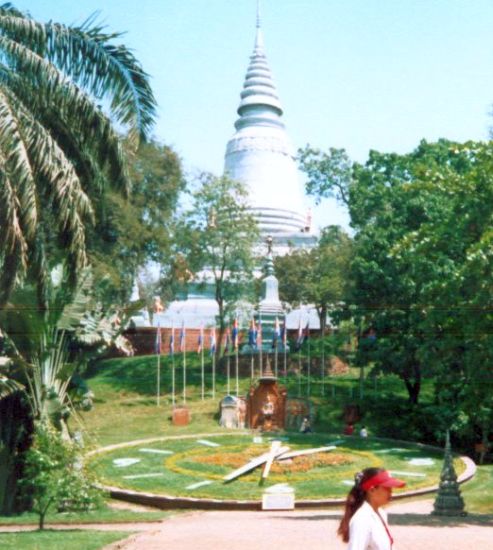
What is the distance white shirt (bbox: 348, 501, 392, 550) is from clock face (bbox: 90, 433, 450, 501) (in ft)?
44.6

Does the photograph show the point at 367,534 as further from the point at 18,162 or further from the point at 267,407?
the point at 267,407

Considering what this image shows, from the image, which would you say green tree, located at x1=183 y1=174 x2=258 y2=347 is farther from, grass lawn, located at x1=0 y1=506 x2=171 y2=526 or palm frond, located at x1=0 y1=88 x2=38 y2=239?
palm frond, located at x1=0 y1=88 x2=38 y2=239

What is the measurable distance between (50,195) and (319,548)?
6667 millimetres

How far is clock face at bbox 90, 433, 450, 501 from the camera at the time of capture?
68.1 feet

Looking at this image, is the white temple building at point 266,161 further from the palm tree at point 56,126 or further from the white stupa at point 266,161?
the palm tree at point 56,126

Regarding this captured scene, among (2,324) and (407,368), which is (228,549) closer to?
(2,324)

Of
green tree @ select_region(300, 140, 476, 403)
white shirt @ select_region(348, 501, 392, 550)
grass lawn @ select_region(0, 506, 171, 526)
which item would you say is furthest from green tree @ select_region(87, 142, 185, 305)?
white shirt @ select_region(348, 501, 392, 550)

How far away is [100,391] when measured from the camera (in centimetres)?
3503

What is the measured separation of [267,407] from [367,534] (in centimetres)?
2485

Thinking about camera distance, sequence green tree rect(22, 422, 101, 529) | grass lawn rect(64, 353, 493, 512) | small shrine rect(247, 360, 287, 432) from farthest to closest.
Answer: small shrine rect(247, 360, 287, 432) → grass lawn rect(64, 353, 493, 512) → green tree rect(22, 422, 101, 529)

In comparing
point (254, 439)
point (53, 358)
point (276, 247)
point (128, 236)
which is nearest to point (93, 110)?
point (53, 358)

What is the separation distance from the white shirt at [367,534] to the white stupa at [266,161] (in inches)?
1919

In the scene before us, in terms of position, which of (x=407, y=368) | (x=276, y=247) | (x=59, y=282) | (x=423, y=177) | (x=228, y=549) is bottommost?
(x=228, y=549)

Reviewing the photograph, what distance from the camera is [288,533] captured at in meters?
13.9
